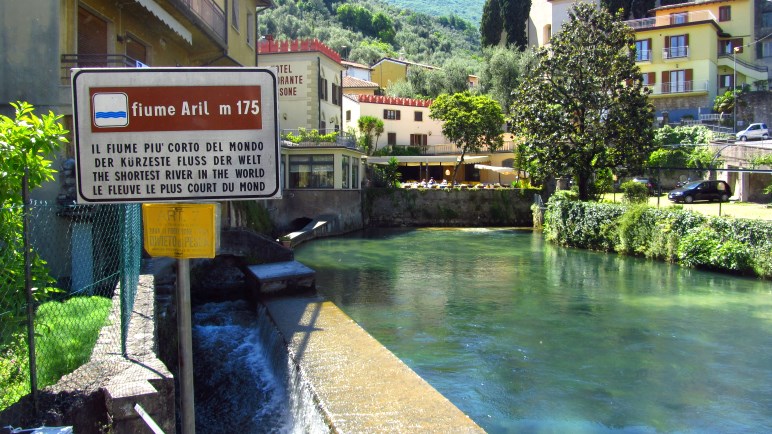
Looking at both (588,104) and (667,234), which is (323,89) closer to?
(588,104)

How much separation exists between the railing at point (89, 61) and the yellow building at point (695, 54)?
4892cm

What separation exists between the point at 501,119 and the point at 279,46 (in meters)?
17.9

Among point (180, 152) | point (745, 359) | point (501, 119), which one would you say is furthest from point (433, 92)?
point (180, 152)

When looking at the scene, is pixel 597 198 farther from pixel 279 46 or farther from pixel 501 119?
pixel 279 46

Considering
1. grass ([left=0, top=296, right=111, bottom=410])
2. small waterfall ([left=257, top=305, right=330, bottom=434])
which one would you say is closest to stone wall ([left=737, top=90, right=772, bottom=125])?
small waterfall ([left=257, top=305, right=330, bottom=434])

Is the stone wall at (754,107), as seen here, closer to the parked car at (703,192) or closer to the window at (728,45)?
the window at (728,45)

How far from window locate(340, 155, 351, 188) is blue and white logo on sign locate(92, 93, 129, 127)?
3395 centimetres

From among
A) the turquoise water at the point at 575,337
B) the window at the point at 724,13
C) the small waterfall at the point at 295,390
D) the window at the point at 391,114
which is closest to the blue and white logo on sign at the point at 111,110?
the small waterfall at the point at 295,390

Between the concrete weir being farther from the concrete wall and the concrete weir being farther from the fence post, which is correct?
the concrete wall

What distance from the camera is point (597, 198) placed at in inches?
1310

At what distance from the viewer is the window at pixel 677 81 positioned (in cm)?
5531

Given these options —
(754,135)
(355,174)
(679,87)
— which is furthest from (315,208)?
(679,87)

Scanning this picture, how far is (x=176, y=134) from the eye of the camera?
302 cm

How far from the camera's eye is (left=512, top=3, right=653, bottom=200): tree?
29.2 meters
